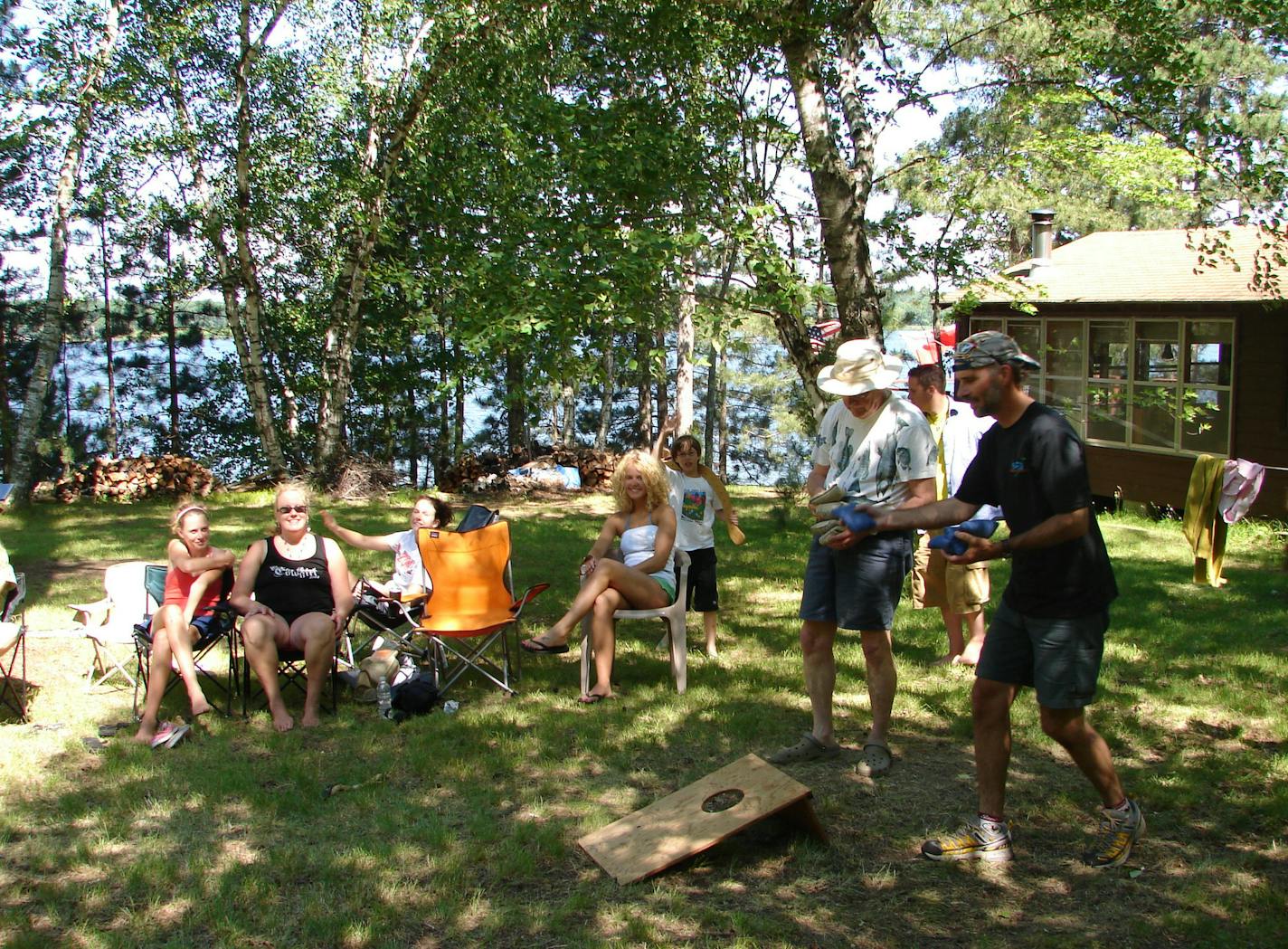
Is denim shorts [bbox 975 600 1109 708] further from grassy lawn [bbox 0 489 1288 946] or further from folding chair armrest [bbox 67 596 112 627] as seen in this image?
folding chair armrest [bbox 67 596 112 627]

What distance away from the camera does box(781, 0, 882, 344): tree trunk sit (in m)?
6.56

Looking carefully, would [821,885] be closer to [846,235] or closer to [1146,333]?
[846,235]

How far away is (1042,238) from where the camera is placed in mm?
15469

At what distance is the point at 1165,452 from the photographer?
42.1 feet

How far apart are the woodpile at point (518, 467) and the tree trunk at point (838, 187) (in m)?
7.50

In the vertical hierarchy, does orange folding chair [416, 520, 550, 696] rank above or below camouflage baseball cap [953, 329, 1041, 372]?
below

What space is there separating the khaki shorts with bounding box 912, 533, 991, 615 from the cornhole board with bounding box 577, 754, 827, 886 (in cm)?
205

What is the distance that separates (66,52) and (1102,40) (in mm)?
11280

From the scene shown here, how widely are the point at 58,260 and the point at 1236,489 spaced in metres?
12.1

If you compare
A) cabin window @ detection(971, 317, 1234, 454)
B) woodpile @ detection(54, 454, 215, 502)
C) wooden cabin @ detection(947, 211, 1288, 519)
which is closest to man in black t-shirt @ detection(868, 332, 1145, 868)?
wooden cabin @ detection(947, 211, 1288, 519)

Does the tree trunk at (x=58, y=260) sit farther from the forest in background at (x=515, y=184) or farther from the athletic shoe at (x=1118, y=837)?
the athletic shoe at (x=1118, y=837)

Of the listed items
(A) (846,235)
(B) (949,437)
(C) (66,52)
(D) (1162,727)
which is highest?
(C) (66,52)

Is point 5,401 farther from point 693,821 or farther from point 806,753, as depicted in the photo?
point 693,821

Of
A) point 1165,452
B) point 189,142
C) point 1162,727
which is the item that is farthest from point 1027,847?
point 189,142
